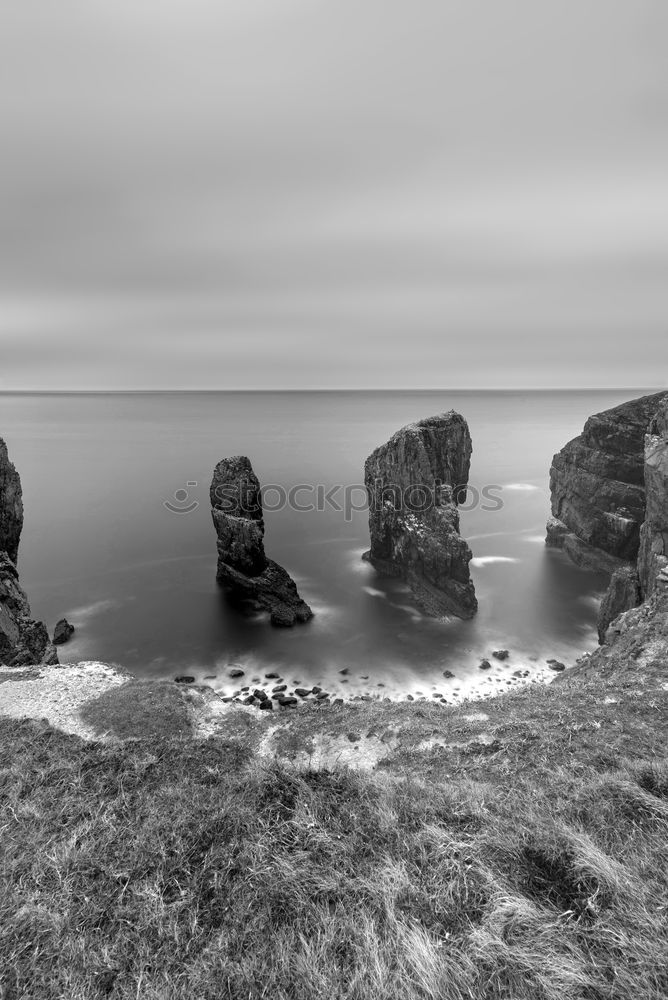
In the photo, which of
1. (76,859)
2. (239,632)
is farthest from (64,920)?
(239,632)

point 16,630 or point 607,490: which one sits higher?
point 607,490

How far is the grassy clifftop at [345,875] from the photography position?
5887 mm

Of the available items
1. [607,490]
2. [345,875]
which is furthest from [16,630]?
[607,490]

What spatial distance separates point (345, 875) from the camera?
300 inches

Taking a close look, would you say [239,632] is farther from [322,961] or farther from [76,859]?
[322,961]

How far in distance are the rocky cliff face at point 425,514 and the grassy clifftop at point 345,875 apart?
1149 inches

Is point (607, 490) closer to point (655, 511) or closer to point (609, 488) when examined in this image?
point (609, 488)

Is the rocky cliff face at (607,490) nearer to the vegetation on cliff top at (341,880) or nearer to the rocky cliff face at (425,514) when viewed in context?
the rocky cliff face at (425,514)

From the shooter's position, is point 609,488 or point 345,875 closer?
point 345,875

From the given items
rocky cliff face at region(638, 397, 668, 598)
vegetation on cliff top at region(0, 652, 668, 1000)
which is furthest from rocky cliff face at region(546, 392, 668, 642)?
vegetation on cliff top at region(0, 652, 668, 1000)

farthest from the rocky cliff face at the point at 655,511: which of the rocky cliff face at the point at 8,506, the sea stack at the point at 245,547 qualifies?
the rocky cliff face at the point at 8,506

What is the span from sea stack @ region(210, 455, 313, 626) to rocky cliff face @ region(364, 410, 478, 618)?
1274 cm

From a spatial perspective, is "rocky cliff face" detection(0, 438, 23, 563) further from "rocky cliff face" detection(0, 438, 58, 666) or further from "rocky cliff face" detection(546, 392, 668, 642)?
"rocky cliff face" detection(546, 392, 668, 642)

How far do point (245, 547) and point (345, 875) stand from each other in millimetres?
37028
